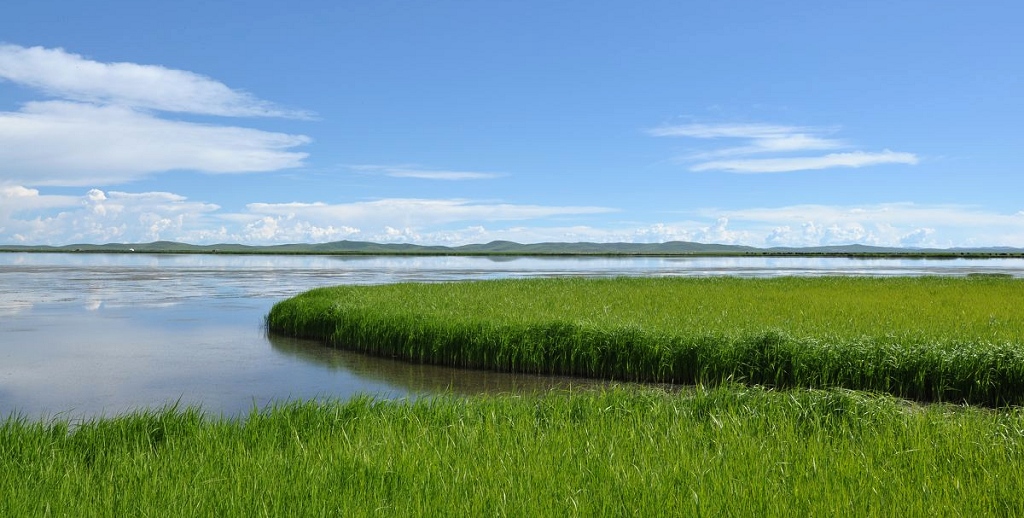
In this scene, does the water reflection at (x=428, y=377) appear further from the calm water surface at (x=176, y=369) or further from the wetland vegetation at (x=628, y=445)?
the wetland vegetation at (x=628, y=445)

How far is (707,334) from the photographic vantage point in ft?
56.3

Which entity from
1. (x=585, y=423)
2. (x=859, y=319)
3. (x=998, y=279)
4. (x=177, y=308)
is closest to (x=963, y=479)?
(x=585, y=423)

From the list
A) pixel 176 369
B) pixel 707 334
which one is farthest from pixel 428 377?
Answer: pixel 707 334

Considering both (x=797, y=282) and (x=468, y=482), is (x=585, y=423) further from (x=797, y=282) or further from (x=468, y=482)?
(x=797, y=282)

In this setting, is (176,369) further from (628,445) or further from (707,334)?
(628,445)

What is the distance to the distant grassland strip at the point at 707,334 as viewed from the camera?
48.3 ft

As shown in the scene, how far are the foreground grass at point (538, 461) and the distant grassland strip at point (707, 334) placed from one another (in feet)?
11.9

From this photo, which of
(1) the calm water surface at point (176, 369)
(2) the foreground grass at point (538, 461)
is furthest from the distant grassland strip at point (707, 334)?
(2) the foreground grass at point (538, 461)

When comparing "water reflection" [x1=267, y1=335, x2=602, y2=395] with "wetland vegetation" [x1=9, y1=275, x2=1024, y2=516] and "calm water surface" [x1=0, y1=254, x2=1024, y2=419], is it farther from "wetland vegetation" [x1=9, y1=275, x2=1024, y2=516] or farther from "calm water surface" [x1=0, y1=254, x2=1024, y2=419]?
"wetland vegetation" [x1=9, y1=275, x2=1024, y2=516]

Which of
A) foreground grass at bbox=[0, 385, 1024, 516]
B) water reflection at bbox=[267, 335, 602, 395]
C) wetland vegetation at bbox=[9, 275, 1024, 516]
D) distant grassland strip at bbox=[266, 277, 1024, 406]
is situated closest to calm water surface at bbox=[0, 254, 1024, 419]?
water reflection at bbox=[267, 335, 602, 395]

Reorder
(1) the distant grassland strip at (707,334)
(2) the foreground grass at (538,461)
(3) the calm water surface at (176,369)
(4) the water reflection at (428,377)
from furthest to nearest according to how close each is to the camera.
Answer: (4) the water reflection at (428,377) → (1) the distant grassland strip at (707,334) → (3) the calm water surface at (176,369) → (2) the foreground grass at (538,461)

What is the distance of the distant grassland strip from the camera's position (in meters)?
14.7

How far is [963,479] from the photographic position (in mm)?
7449

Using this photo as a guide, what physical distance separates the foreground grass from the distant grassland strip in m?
3.63
